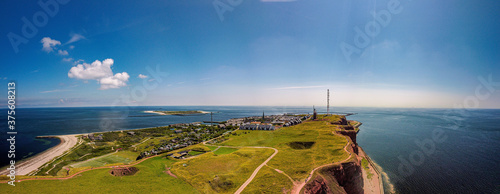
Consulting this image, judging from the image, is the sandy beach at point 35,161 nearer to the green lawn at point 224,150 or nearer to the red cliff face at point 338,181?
the green lawn at point 224,150

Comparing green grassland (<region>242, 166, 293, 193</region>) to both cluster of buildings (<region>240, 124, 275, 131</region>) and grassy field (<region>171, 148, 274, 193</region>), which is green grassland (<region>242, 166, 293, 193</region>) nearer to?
grassy field (<region>171, 148, 274, 193</region>)

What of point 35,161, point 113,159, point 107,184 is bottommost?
point 35,161

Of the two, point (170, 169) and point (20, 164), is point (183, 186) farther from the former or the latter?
point (20, 164)

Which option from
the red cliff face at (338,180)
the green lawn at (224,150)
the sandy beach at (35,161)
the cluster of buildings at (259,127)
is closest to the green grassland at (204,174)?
the red cliff face at (338,180)

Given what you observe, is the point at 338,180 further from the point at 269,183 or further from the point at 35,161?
the point at 35,161

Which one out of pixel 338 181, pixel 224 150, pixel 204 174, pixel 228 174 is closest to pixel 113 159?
pixel 224 150

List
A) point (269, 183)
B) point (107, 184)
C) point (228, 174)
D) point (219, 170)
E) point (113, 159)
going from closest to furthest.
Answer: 1. point (107, 184)
2. point (269, 183)
3. point (228, 174)
4. point (219, 170)
5. point (113, 159)
